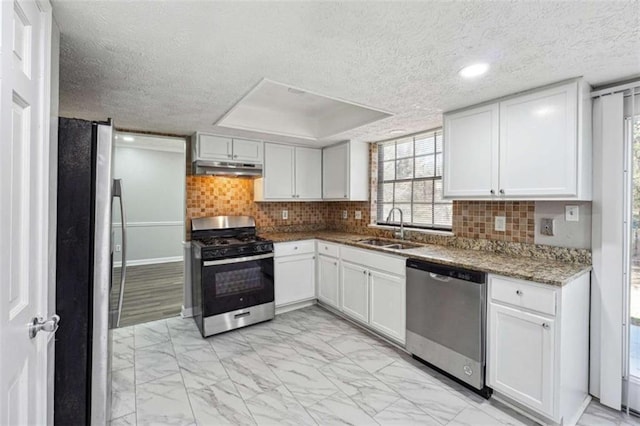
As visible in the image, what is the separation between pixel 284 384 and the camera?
221 cm

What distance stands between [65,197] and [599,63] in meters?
2.85

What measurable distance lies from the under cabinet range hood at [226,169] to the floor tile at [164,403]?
195cm

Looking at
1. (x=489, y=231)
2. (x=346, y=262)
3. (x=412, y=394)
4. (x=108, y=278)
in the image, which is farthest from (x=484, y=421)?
(x=108, y=278)

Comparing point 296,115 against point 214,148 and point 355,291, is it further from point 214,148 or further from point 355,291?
point 355,291

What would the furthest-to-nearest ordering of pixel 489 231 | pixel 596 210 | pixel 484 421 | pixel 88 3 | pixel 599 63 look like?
pixel 489 231
pixel 596 210
pixel 484 421
pixel 599 63
pixel 88 3

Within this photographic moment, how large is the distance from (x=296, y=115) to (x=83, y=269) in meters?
2.53

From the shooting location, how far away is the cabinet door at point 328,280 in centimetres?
343

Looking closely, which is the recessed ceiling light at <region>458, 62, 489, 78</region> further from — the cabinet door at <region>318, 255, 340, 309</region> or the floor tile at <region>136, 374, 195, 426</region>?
the floor tile at <region>136, 374, 195, 426</region>

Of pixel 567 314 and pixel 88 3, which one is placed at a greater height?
pixel 88 3

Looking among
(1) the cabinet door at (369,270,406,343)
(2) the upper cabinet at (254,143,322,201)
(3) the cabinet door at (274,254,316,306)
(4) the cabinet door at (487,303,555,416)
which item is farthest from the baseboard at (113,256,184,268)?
(4) the cabinet door at (487,303,555,416)

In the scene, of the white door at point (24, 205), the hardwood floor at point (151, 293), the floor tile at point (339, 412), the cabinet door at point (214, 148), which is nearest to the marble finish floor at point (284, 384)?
the floor tile at point (339, 412)

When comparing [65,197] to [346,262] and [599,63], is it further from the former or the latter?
[599,63]

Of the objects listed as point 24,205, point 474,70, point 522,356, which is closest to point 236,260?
point 24,205

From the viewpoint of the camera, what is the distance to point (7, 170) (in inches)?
33.5
